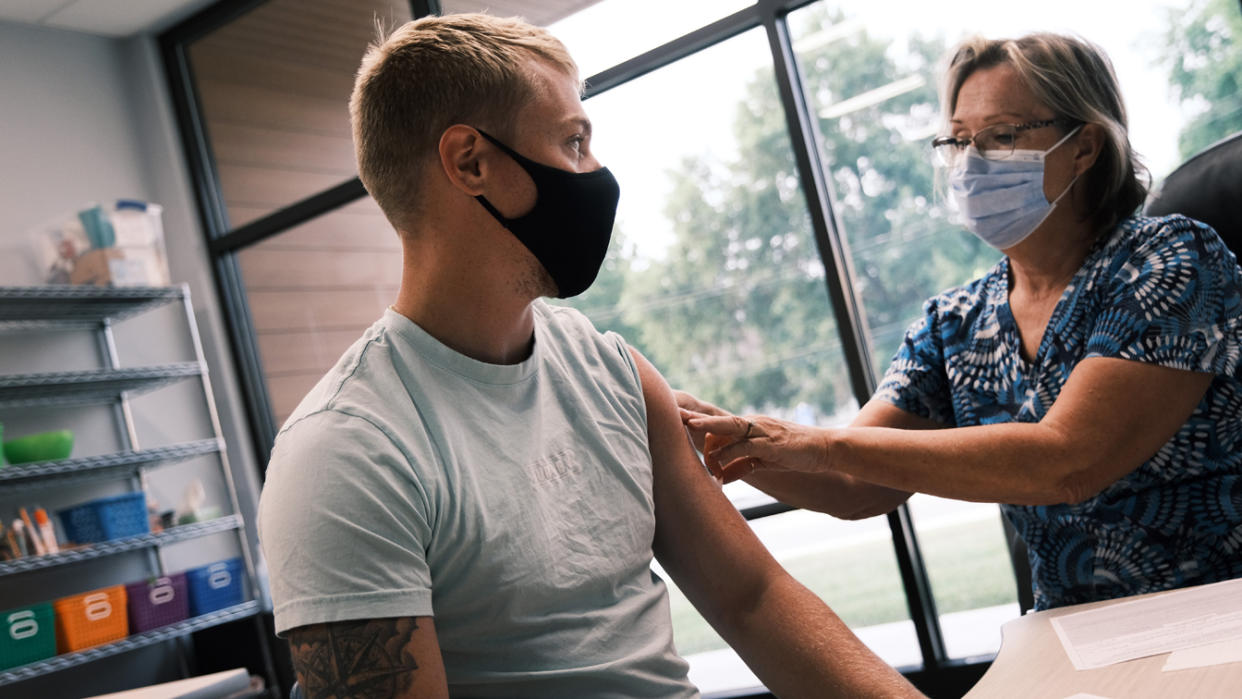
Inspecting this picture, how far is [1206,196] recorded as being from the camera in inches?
66.1

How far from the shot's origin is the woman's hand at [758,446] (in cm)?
153

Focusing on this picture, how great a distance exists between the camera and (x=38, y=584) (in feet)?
11.8

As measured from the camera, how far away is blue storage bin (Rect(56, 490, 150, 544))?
3463 mm

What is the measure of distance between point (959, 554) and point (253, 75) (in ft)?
10.3

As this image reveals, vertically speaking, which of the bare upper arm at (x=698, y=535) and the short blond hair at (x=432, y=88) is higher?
the short blond hair at (x=432, y=88)

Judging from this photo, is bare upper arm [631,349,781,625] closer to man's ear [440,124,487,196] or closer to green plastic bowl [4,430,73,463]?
man's ear [440,124,487,196]

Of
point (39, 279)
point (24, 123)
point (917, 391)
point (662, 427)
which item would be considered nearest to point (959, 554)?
point (917, 391)

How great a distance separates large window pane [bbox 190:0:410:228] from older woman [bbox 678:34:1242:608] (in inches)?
103

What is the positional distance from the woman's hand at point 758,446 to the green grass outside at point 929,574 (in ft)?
4.20

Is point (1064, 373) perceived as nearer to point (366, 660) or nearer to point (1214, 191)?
point (1214, 191)

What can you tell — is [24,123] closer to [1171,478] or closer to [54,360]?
[54,360]

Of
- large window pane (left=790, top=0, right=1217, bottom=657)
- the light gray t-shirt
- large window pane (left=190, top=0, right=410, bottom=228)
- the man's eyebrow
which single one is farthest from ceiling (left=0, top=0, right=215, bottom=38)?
the light gray t-shirt

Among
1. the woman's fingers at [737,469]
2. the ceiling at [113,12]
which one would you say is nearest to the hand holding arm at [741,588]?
the woman's fingers at [737,469]

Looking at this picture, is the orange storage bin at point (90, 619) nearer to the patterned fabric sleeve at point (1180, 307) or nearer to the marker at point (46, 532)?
the marker at point (46, 532)
